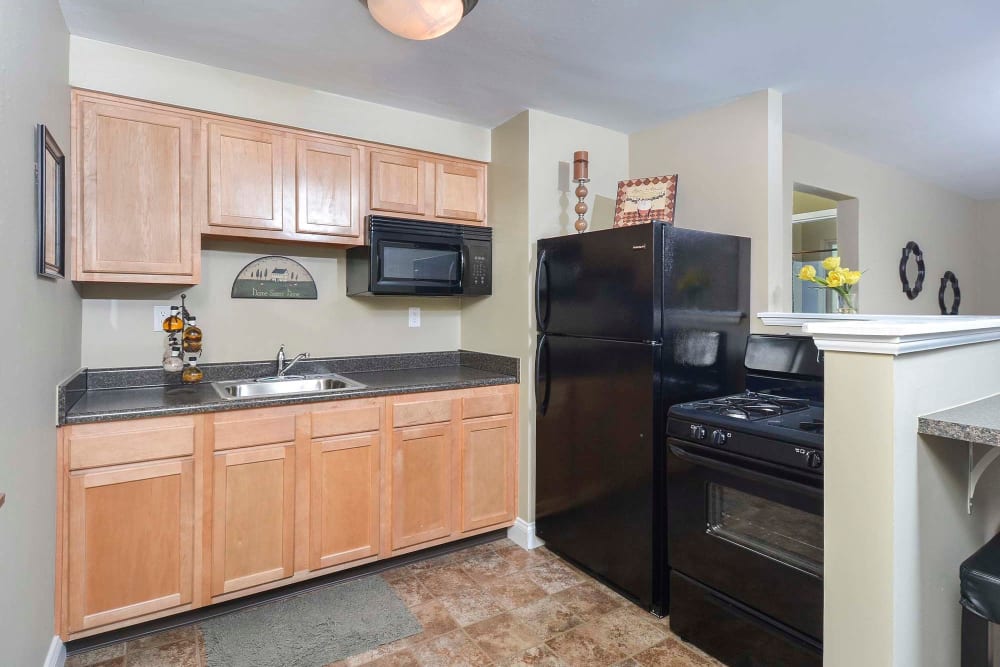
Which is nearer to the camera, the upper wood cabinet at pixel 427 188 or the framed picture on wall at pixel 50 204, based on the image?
the framed picture on wall at pixel 50 204

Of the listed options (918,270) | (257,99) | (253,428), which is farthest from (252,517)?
(918,270)

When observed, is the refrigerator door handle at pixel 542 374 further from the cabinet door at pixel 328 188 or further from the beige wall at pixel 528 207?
the cabinet door at pixel 328 188

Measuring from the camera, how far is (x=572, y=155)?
3.14m

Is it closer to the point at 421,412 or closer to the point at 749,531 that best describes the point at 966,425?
the point at 749,531

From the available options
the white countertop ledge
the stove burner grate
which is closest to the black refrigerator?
the stove burner grate

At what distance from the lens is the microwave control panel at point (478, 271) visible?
3.17 metres

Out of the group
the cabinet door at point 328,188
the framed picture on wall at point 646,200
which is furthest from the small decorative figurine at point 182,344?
the framed picture on wall at point 646,200

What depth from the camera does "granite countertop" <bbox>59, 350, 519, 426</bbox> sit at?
6.88 ft

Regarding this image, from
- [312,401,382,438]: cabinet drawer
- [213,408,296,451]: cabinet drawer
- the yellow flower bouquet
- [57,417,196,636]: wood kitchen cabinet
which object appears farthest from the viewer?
the yellow flower bouquet

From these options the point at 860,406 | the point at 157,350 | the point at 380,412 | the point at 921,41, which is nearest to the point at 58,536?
the point at 157,350

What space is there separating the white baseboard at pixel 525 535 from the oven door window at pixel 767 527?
1.18m

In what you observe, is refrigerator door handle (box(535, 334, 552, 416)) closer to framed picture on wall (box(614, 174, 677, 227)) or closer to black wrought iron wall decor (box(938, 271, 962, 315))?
framed picture on wall (box(614, 174, 677, 227))

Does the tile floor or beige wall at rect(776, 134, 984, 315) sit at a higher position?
beige wall at rect(776, 134, 984, 315)

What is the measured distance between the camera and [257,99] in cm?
264
